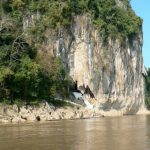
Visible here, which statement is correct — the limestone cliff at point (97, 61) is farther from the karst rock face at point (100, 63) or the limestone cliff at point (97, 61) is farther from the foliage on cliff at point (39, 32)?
the foliage on cliff at point (39, 32)

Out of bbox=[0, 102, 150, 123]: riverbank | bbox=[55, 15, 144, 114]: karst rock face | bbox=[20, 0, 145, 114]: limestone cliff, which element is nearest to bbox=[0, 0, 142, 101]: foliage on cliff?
bbox=[20, 0, 145, 114]: limestone cliff

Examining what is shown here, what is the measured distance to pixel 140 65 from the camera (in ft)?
215

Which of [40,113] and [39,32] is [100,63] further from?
[40,113]

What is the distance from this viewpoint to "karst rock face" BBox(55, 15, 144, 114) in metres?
52.2

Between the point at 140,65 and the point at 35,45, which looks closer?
the point at 35,45

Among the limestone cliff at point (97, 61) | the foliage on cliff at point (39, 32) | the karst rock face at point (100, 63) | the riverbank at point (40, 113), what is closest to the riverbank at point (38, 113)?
the riverbank at point (40, 113)

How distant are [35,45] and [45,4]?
694 cm

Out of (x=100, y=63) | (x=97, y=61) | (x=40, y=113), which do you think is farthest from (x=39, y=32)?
(x=40, y=113)

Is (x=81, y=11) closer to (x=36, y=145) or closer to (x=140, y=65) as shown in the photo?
(x=140, y=65)

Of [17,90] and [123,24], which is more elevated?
[123,24]

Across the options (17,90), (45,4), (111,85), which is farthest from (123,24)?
(17,90)

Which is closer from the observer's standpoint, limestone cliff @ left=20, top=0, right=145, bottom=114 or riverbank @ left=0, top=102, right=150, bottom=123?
riverbank @ left=0, top=102, right=150, bottom=123

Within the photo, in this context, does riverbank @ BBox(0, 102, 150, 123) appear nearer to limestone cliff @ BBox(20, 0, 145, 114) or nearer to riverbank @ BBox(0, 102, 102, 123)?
riverbank @ BBox(0, 102, 102, 123)

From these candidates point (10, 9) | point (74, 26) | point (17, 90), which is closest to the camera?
point (17, 90)
